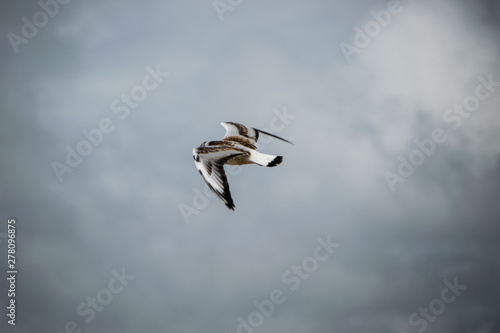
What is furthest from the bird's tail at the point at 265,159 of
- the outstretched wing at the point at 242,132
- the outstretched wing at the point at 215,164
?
the outstretched wing at the point at 242,132

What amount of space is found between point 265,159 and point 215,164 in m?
1.91

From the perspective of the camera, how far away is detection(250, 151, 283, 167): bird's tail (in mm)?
23141

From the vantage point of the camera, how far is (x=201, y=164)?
2294 cm

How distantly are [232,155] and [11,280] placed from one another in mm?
18167

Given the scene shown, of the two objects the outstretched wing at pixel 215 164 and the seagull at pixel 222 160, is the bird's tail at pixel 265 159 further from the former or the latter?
the outstretched wing at pixel 215 164

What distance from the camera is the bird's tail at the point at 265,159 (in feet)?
75.9

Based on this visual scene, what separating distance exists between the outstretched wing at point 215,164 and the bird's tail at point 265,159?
0.45 m

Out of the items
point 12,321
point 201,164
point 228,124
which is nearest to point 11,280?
point 12,321

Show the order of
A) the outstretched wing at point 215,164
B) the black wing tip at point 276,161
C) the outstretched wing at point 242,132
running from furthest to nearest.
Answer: the outstretched wing at point 242,132
the black wing tip at point 276,161
the outstretched wing at point 215,164

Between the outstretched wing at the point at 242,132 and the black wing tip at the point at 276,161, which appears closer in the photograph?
the black wing tip at the point at 276,161

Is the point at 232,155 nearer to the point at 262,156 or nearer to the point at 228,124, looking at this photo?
the point at 262,156

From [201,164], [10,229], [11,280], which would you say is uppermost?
[10,229]

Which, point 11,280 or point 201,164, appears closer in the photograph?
point 201,164

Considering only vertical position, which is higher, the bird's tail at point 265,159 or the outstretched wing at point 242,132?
the outstretched wing at point 242,132
